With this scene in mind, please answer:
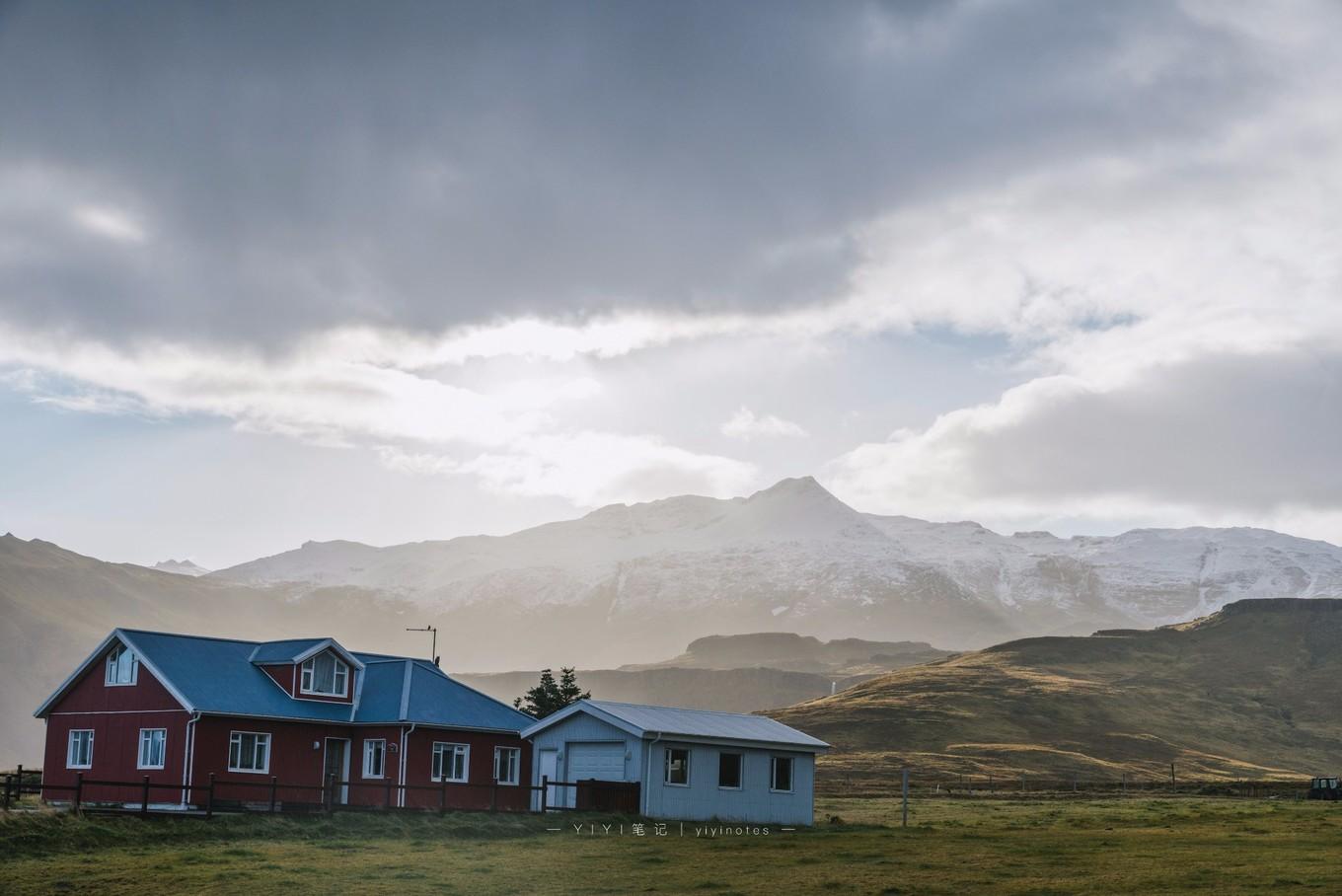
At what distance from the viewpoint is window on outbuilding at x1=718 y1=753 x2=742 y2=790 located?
170ft

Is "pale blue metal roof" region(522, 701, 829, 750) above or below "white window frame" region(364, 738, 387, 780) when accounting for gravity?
above

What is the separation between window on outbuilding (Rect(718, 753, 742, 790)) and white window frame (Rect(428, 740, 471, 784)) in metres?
11.0

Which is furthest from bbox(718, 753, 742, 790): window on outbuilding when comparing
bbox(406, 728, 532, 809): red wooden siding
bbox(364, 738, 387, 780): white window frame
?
bbox(364, 738, 387, 780): white window frame

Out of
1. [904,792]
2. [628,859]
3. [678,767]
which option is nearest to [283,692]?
[678,767]

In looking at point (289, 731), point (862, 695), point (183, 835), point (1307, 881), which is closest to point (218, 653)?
point (289, 731)

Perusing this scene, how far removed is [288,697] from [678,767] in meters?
15.8

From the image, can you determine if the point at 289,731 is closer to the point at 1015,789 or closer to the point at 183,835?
the point at 183,835

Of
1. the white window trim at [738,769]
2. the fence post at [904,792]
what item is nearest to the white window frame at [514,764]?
the white window trim at [738,769]

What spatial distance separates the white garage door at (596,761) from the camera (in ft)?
167

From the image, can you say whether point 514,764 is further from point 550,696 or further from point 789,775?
point 550,696

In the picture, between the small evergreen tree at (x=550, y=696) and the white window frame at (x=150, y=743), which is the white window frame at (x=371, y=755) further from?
the small evergreen tree at (x=550, y=696)

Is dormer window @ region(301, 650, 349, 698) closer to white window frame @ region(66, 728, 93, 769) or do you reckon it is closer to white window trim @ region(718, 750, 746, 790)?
white window frame @ region(66, 728, 93, 769)

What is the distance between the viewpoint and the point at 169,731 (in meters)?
50.8

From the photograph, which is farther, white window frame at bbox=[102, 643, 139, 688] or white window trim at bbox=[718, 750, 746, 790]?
white window frame at bbox=[102, 643, 139, 688]
